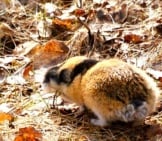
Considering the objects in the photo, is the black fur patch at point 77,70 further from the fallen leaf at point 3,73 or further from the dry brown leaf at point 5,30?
the dry brown leaf at point 5,30

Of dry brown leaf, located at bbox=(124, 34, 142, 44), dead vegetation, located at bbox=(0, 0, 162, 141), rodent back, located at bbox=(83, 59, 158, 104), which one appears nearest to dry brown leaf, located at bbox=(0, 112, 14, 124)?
dead vegetation, located at bbox=(0, 0, 162, 141)

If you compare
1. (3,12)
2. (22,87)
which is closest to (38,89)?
(22,87)

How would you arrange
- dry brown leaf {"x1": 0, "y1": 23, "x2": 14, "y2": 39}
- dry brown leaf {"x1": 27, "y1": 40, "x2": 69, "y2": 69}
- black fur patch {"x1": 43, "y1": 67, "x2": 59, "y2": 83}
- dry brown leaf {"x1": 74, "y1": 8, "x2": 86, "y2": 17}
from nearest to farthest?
1. black fur patch {"x1": 43, "y1": 67, "x2": 59, "y2": 83}
2. dry brown leaf {"x1": 27, "y1": 40, "x2": 69, "y2": 69}
3. dry brown leaf {"x1": 0, "y1": 23, "x2": 14, "y2": 39}
4. dry brown leaf {"x1": 74, "y1": 8, "x2": 86, "y2": 17}

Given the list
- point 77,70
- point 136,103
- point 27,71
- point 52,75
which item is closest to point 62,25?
point 27,71

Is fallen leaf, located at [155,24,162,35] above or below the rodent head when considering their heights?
above

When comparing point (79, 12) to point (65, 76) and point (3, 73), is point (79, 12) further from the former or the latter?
point (65, 76)

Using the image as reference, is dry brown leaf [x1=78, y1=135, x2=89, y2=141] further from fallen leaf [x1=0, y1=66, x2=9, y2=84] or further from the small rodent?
fallen leaf [x1=0, y1=66, x2=9, y2=84]

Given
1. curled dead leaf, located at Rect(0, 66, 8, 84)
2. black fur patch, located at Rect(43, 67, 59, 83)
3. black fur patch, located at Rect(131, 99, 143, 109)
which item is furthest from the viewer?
curled dead leaf, located at Rect(0, 66, 8, 84)
